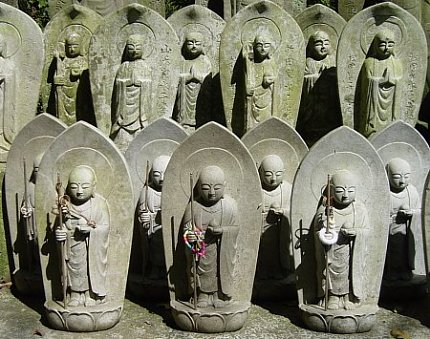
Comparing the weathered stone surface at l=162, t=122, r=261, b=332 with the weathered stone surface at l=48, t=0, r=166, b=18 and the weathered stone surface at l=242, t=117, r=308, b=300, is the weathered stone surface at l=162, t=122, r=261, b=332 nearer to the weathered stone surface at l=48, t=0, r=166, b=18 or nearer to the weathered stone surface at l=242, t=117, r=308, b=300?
the weathered stone surface at l=242, t=117, r=308, b=300

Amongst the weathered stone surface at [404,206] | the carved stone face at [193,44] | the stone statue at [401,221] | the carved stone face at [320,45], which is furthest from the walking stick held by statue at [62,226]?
the carved stone face at [320,45]

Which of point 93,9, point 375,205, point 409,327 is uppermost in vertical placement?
point 93,9

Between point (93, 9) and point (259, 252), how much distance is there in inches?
187

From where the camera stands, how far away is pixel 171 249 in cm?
634

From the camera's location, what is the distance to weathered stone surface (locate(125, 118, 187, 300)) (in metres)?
6.92

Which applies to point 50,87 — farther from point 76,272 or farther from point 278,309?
point 278,309

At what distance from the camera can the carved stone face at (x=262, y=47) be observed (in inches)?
333

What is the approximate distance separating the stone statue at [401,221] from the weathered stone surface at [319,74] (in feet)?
8.04

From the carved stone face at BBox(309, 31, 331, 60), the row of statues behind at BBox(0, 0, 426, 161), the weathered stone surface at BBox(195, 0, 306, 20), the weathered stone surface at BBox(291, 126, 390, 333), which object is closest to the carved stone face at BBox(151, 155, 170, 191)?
the weathered stone surface at BBox(291, 126, 390, 333)

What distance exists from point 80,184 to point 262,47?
3.37m

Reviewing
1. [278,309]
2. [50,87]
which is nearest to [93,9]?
[50,87]

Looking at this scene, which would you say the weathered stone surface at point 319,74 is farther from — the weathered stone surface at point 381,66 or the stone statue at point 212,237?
the stone statue at point 212,237

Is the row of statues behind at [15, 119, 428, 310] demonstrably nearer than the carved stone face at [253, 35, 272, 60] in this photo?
Yes

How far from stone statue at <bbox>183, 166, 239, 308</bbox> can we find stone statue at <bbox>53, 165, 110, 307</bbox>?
0.76 m
